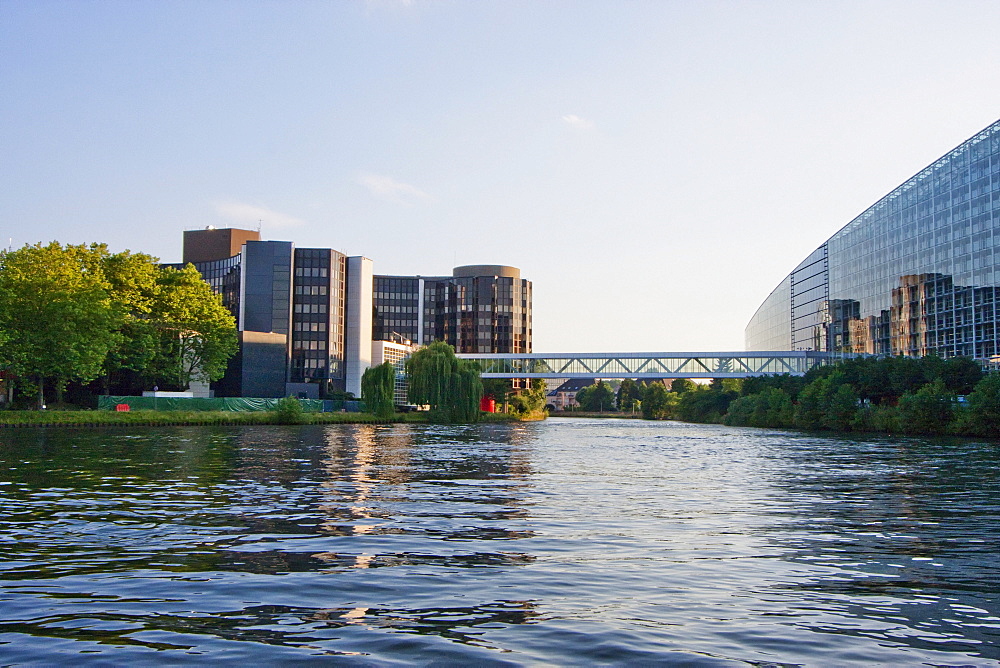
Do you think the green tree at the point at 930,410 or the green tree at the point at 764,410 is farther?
the green tree at the point at 764,410

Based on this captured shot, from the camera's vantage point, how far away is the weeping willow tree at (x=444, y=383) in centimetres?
10275

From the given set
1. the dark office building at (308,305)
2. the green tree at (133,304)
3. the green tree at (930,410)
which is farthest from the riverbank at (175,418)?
the green tree at (930,410)

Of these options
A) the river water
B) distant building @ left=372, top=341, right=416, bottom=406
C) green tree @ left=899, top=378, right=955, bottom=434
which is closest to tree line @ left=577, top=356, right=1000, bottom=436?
green tree @ left=899, top=378, right=955, bottom=434

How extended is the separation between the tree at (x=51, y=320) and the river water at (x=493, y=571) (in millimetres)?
52706

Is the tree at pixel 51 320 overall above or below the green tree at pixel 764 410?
above

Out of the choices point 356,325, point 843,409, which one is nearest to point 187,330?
point 356,325

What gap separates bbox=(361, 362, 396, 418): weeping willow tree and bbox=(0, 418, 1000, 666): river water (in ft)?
235

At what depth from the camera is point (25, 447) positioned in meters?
46.6

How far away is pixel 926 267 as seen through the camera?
122000mm

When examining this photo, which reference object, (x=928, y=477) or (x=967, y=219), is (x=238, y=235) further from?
(x=928, y=477)

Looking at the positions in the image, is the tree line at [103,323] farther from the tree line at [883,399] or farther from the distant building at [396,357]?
the tree line at [883,399]

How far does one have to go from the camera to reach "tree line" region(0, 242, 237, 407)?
7906 centimetres

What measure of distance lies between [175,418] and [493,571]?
7922 cm

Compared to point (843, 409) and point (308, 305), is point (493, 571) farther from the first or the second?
point (308, 305)
